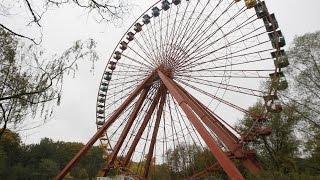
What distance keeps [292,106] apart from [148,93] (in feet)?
28.8

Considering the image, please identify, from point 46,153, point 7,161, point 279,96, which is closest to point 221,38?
point 279,96

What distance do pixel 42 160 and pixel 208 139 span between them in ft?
160

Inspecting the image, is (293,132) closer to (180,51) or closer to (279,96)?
(279,96)

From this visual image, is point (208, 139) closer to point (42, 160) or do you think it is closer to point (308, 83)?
point (308, 83)

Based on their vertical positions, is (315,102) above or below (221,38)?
below

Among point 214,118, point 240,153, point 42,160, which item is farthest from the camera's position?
point 42,160

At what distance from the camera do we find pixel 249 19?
21.4 m

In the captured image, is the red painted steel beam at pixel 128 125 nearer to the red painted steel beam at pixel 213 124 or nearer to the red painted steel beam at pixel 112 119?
the red painted steel beam at pixel 112 119

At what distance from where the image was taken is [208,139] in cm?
1630

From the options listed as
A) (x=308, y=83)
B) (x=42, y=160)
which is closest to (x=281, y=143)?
(x=308, y=83)

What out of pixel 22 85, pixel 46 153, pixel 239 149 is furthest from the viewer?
pixel 46 153

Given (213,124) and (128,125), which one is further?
(128,125)

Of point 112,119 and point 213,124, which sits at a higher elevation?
point 112,119

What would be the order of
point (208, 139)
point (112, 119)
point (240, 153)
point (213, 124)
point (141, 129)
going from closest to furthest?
point (208, 139) < point (240, 153) < point (213, 124) < point (141, 129) < point (112, 119)
